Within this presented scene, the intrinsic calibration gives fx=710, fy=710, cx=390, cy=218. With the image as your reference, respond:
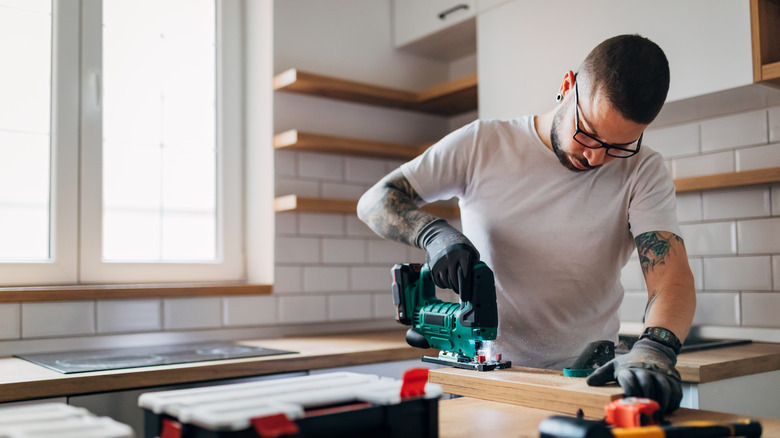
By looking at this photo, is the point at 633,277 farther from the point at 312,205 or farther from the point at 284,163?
the point at 284,163

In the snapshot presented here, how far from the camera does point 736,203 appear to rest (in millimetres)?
2232

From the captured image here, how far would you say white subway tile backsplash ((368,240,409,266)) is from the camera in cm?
300

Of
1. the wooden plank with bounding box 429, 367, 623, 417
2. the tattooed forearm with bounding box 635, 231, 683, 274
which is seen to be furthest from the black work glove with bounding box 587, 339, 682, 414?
the tattooed forearm with bounding box 635, 231, 683, 274

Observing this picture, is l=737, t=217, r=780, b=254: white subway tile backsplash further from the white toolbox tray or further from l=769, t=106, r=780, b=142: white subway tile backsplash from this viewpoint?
the white toolbox tray

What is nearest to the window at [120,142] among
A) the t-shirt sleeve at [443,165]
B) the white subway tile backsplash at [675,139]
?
the t-shirt sleeve at [443,165]

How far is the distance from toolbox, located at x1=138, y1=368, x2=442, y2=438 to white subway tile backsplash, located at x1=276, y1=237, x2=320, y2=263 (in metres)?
1.71

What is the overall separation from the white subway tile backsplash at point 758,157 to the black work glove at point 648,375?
3.83 feet

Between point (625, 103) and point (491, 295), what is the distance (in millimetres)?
442

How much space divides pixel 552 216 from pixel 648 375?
59 cm

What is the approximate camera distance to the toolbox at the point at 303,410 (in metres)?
0.80

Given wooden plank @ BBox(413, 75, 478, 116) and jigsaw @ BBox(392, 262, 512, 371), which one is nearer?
jigsaw @ BBox(392, 262, 512, 371)

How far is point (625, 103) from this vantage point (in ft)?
4.36

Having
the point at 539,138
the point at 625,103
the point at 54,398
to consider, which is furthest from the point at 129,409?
the point at 625,103

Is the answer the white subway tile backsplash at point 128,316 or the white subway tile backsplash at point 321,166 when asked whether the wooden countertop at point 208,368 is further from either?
the white subway tile backsplash at point 321,166
